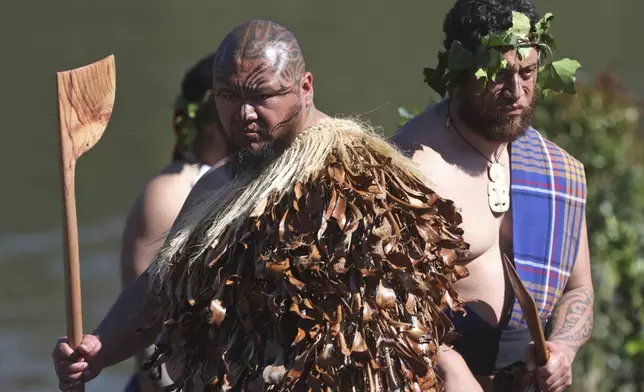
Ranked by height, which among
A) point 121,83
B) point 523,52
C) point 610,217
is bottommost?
point 121,83

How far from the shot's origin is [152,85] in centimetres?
1194

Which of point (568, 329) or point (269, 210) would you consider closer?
point (269, 210)

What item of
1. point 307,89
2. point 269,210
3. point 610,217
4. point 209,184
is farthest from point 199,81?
point 610,217

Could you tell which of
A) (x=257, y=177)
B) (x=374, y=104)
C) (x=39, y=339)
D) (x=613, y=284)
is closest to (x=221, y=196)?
(x=257, y=177)

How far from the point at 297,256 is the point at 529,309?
0.89 m

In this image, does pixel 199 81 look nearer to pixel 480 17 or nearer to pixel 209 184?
pixel 209 184

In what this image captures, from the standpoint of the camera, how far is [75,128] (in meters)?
3.84

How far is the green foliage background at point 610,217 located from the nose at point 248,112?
3.42 m

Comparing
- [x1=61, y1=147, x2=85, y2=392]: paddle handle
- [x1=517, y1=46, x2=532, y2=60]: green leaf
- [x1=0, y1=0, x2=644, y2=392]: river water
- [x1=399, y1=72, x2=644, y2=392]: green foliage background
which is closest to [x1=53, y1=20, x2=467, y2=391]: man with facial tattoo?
[x1=61, y1=147, x2=85, y2=392]: paddle handle

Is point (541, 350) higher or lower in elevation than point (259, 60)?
lower

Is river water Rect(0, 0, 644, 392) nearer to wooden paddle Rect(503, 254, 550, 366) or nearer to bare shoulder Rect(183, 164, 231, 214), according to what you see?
bare shoulder Rect(183, 164, 231, 214)

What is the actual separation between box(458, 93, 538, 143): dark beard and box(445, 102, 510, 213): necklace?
0.05 meters

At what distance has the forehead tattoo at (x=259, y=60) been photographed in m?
3.44

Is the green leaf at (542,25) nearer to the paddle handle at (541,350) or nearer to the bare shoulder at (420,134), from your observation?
Answer: the bare shoulder at (420,134)
